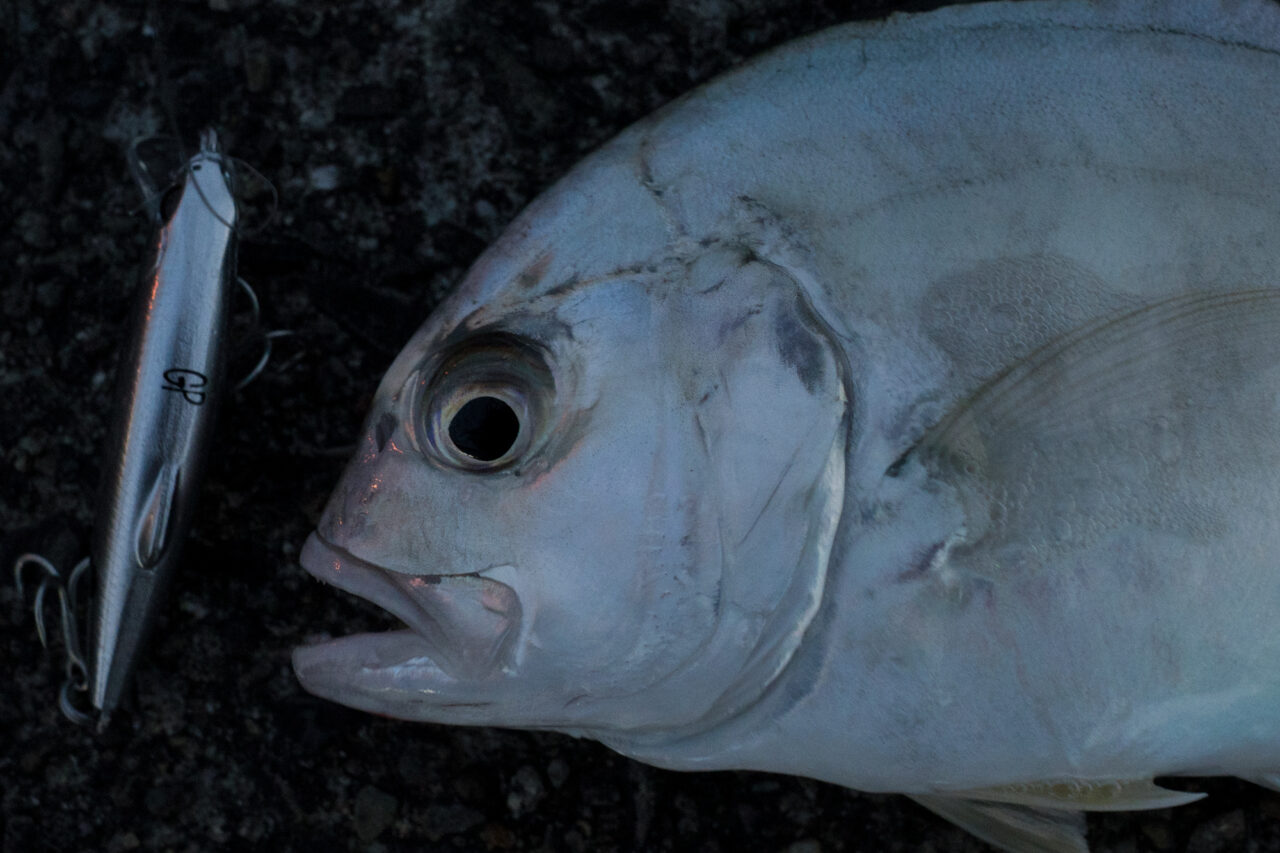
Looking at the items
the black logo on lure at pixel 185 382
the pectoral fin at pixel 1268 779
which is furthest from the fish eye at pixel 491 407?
the pectoral fin at pixel 1268 779

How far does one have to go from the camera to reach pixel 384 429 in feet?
4.22

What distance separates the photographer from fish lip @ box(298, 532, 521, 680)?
4.00 feet

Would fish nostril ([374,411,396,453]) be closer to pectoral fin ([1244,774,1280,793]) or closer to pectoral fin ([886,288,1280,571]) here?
pectoral fin ([886,288,1280,571])

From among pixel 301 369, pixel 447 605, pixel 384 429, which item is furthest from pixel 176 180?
pixel 447 605

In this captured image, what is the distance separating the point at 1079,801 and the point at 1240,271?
840 millimetres

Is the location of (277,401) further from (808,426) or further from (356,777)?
(808,426)

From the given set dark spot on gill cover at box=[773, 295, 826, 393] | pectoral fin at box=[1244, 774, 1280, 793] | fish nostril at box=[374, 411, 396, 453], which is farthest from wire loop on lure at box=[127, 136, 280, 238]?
pectoral fin at box=[1244, 774, 1280, 793]

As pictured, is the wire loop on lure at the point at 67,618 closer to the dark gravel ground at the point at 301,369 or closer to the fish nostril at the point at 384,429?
the dark gravel ground at the point at 301,369

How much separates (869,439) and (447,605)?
0.60m

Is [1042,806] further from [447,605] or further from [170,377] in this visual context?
[170,377]

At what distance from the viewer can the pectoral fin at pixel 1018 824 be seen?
1.58m

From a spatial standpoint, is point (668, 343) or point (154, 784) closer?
point (668, 343)

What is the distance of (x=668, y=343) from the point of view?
1238 millimetres

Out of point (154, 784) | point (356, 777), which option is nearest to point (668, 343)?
point (356, 777)
